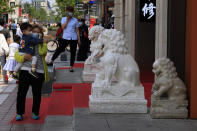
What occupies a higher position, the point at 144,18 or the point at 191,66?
the point at 144,18

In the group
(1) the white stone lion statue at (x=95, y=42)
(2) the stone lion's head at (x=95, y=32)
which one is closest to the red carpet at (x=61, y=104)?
(1) the white stone lion statue at (x=95, y=42)

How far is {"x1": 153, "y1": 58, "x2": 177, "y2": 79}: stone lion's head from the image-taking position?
584 cm

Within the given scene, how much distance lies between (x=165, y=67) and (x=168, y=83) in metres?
0.25

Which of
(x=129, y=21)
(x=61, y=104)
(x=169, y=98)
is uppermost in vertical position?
(x=129, y=21)

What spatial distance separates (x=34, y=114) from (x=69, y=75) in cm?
387

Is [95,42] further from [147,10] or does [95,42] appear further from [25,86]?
[25,86]

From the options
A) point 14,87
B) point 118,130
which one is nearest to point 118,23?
point 14,87

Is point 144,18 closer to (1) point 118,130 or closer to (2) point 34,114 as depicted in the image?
(2) point 34,114

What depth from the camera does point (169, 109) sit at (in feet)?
19.2

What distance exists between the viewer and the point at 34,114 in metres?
7.29

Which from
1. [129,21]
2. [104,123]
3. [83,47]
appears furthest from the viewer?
[83,47]

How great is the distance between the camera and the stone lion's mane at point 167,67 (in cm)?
584

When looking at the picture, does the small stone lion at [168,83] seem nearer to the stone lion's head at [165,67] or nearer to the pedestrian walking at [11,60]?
the stone lion's head at [165,67]

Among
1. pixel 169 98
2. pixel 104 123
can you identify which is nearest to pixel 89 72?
pixel 169 98
